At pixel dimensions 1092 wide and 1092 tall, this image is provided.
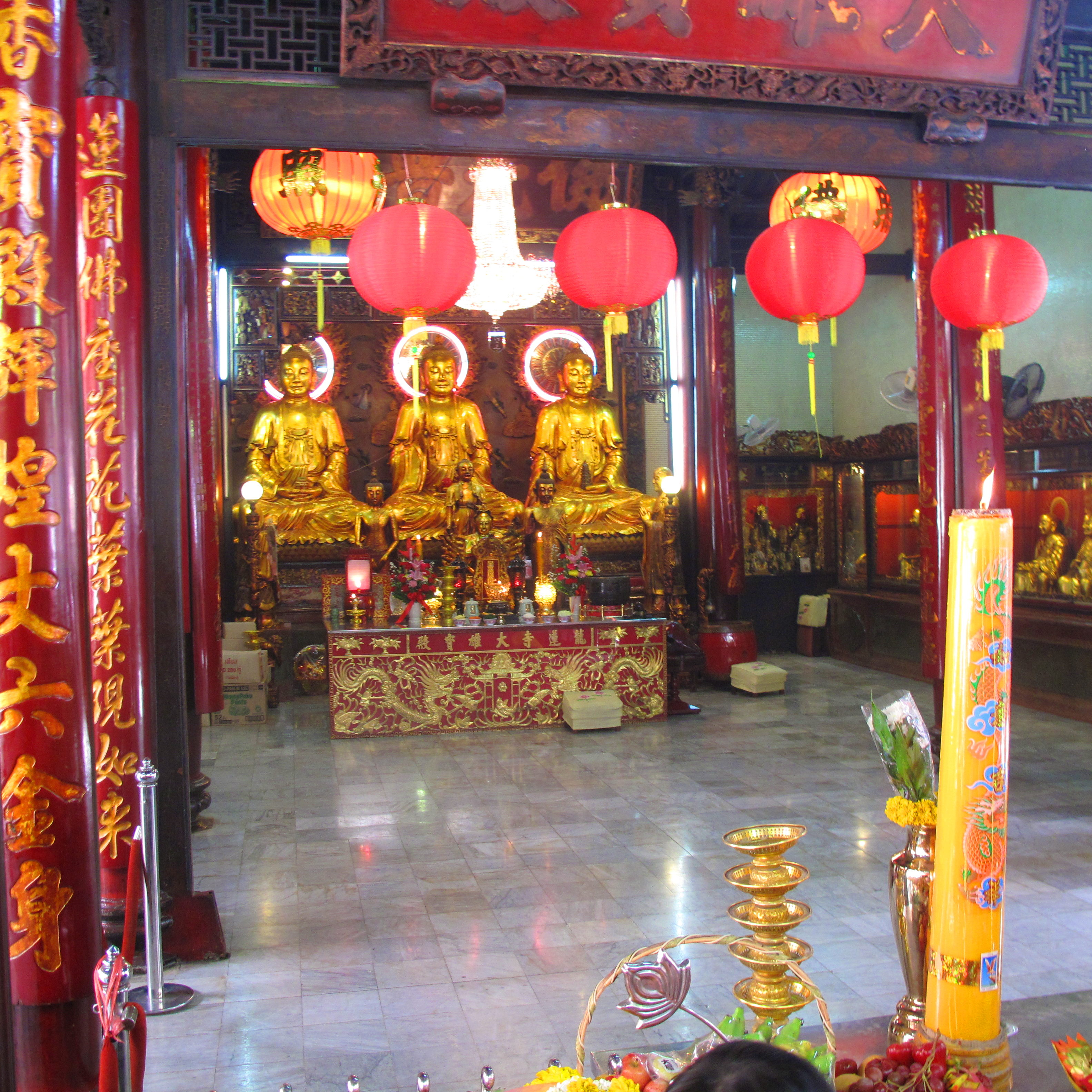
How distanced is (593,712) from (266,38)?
4501mm

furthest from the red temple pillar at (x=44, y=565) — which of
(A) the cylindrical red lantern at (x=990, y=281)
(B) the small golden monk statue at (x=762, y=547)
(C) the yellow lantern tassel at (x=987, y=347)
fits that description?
(B) the small golden monk statue at (x=762, y=547)

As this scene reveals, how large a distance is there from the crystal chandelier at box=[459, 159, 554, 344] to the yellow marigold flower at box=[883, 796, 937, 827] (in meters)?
6.72

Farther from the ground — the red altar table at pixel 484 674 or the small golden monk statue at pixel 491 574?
the small golden monk statue at pixel 491 574

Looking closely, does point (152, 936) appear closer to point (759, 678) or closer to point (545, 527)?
point (759, 678)

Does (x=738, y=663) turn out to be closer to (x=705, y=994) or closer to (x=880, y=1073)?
(x=705, y=994)

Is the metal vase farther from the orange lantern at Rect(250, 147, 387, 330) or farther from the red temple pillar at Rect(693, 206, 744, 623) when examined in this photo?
the red temple pillar at Rect(693, 206, 744, 623)

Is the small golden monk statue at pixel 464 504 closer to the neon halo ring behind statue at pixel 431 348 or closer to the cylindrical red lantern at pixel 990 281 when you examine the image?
the neon halo ring behind statue at pixel 431 348

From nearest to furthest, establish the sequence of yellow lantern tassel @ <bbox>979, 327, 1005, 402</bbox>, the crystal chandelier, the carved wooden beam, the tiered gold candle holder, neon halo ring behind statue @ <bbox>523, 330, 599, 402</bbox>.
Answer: the tiered gold candle holder < the carved wooden beam < yellow lantern tassel @ <bbox>979, 327, 1005, 402</bbox> < the crystal chandelier < neon halo ring behind statue @ <bbox>523, 330, 599, 402</bbox>

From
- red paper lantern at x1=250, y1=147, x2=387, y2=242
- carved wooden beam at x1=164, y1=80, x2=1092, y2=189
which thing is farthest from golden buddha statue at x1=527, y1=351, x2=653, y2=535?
carved wooden beam at x1=164, y1=80, x2=1092, y2=189

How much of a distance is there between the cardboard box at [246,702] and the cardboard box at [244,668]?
2 cm

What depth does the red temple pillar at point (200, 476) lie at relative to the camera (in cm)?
482

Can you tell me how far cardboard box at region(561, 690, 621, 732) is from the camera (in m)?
6.62

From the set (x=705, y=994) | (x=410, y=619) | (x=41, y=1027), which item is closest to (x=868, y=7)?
(x=705, y=994)

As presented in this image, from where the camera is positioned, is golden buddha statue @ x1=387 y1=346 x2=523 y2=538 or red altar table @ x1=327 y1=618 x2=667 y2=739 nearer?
red altar table @ x1=327 y1=618 x2=667 y2=739
